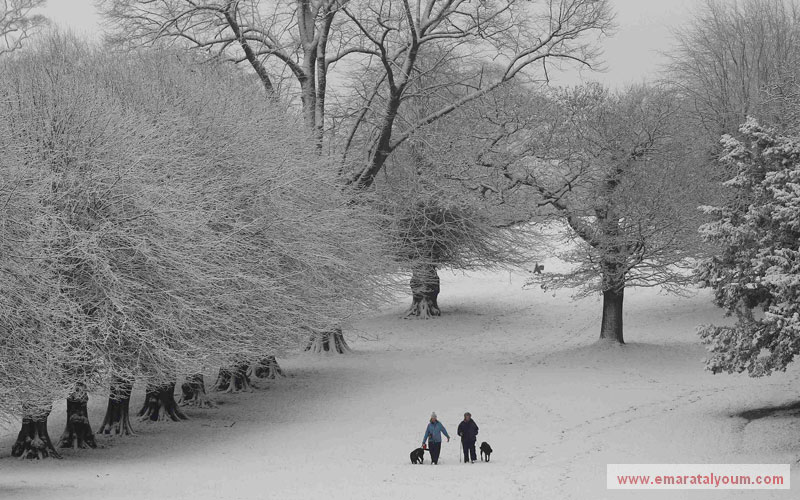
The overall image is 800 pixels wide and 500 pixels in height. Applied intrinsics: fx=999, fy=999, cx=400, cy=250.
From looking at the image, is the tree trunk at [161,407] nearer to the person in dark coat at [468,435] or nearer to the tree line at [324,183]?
the tree line at [324,183]

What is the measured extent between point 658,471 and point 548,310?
32223 millimetres

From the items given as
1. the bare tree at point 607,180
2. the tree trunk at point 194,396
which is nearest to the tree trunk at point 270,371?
the tree trunk at point 194,396

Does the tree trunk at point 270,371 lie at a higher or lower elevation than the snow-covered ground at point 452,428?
higher

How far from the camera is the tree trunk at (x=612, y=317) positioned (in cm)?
3550

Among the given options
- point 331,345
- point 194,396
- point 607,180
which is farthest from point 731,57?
point 194,396

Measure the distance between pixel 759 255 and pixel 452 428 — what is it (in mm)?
9243

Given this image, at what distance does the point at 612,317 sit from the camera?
3594 cm

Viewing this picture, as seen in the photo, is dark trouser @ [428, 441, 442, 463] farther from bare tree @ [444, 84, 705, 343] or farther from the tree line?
bare tree @ [444, 84, 705, 343]

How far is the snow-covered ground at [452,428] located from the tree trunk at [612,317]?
2.14 feet

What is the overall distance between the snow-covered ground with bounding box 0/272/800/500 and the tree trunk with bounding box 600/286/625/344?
2.14 ft

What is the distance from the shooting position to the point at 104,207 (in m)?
21.0

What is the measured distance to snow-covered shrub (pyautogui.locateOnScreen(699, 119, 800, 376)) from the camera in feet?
66.4

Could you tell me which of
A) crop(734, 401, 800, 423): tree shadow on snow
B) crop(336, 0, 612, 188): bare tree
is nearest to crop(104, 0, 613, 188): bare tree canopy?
crop(336, 0, 612, 188): bare tree

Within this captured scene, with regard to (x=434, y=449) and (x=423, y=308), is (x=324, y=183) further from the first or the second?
(x=423, y=308)
